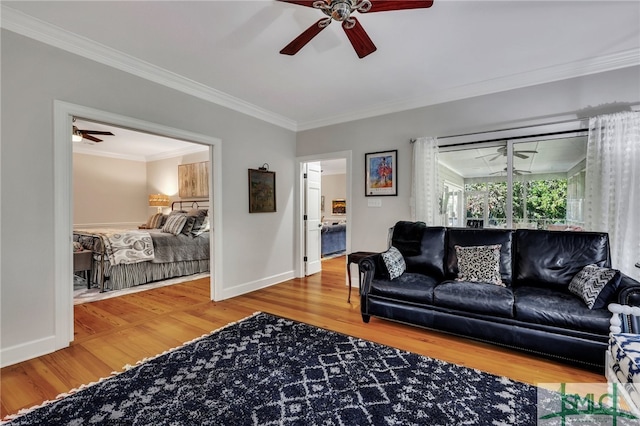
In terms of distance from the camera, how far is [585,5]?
2186 millimetres

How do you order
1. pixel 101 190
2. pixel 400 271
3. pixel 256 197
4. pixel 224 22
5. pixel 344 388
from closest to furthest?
pixel 344 388
pixel 224 22
pixel 400 271
pixel 256 197
pixel 101 190

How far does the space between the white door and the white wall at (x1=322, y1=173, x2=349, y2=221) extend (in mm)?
4948

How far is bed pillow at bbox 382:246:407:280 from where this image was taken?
123 inches

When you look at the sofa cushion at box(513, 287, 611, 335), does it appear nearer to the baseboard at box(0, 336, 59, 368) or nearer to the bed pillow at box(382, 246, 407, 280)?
the bed pillow at box(382, 246, 407, 280)

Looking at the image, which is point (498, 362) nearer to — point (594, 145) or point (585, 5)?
point (594, 145)

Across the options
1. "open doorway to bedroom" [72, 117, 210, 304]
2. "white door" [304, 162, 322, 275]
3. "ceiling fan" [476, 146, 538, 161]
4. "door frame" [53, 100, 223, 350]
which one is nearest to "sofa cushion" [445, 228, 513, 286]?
"ceiling fan" [476, 146, 538, 161]

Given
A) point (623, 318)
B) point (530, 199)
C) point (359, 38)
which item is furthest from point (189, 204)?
point (623, 318)

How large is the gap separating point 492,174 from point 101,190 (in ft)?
27.6

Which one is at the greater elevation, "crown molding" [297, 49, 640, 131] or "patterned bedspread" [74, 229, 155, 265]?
"crown molding" [297, 49, 640, 131]

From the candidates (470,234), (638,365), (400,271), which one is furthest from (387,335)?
(638,365)

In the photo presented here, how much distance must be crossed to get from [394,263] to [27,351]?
3322 millimetres

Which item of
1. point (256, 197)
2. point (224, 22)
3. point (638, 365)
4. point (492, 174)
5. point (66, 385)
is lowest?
point (66, 385)

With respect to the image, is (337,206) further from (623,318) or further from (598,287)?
(623,318)

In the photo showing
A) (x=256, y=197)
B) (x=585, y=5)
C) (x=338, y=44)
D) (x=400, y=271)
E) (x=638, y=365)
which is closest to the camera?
(x=638, y=365)
